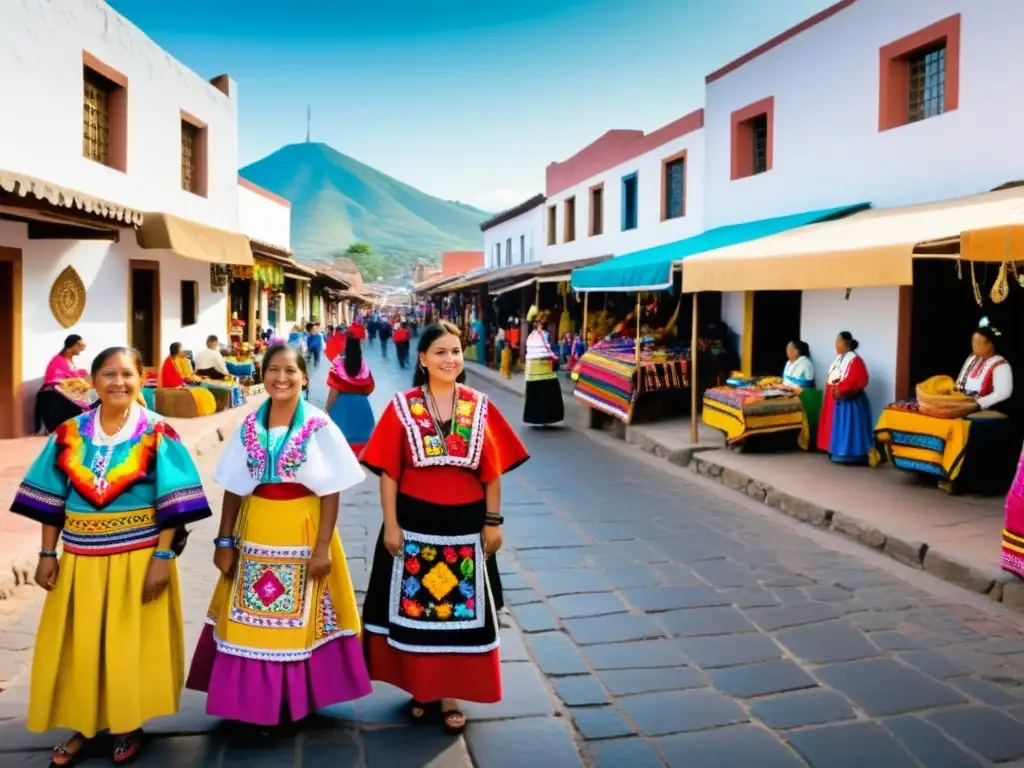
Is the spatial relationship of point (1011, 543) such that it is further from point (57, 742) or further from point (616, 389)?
point (616, 389)

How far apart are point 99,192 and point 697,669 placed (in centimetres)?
1104

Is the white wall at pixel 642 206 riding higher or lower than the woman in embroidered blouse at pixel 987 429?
higher

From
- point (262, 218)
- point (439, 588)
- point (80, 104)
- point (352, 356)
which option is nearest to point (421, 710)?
point (439, 588)

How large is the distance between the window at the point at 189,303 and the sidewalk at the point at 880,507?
9.22 m

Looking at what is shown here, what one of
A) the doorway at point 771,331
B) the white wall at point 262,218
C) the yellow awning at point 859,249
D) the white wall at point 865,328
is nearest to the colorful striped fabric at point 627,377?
the doorway at point 771,331

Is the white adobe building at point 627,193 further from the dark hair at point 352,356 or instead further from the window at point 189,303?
the dark hair at point 352,356

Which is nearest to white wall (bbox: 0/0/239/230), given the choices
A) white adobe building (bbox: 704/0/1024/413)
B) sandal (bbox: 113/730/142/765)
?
sandal (bbox: 113/730/142/765)

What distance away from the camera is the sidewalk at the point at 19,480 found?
552 centimetres

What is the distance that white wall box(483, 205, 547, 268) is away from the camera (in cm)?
2834

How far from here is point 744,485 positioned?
8.77m

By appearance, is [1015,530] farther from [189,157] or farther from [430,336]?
[189,157]

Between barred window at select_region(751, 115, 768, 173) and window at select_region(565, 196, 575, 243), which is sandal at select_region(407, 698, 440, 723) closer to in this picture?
barred window at select_region(751, 115, 768, 173)

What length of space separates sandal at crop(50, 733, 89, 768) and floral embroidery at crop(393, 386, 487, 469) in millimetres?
1598

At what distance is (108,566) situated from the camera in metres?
3.26
